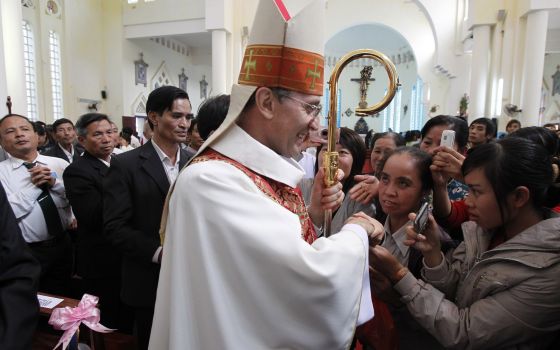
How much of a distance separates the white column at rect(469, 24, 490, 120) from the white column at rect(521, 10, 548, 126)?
1.43 m

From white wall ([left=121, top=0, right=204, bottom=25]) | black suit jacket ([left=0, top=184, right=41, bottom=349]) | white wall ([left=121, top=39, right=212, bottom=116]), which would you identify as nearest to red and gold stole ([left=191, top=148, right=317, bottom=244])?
black suit jacket ([left=0, top=184, right=41, bottom=349])

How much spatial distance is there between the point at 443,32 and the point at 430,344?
1491 cm

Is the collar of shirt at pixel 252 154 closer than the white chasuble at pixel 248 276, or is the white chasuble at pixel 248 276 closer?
the white chasuble at pixel 248 276

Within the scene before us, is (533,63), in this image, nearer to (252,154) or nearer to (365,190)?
(365,190)

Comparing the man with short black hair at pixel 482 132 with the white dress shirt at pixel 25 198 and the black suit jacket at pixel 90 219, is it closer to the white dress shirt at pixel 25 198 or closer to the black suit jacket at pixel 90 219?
the black suit jacket at pixel 90 219

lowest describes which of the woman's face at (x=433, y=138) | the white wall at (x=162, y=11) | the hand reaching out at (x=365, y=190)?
the hand reaching out at (x=365, y=190)

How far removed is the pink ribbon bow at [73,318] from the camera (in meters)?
1.53

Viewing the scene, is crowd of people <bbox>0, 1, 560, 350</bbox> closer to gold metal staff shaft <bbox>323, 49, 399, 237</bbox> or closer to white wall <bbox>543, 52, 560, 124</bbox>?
gold metal staff shaft <bbox>323, 49, 399, 237</bbox>

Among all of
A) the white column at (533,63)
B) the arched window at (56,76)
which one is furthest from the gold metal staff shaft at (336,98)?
the arched window at (56,76)

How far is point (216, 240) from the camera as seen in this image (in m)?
1.04

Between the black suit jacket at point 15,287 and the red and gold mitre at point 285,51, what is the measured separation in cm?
103

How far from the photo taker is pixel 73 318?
1.55m

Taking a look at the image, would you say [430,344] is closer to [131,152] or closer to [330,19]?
[131,152]

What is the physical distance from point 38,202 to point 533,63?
10.2m
